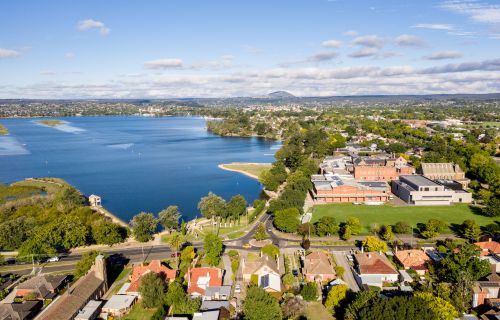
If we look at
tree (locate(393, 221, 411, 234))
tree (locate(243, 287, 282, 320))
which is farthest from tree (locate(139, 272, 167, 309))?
tree (locate(393, 221, 411, 234))

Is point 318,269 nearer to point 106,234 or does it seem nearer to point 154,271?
point 154,271

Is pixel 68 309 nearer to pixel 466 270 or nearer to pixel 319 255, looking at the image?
pixel 319 255

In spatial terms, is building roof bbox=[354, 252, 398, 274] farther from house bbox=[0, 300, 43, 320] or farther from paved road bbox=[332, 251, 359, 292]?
house bbox=[0, 300, 43, 320]

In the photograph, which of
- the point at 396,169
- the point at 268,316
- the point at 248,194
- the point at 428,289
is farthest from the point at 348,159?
the point at 268,316

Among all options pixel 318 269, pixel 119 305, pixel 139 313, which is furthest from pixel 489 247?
pixel 119 305

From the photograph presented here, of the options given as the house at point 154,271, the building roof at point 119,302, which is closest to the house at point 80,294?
the building roof at point 119,302

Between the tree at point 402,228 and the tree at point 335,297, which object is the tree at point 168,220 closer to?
the tree at point 335,297

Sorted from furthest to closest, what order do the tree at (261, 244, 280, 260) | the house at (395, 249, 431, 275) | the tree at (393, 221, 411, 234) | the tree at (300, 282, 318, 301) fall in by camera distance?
the tree at (393, 221, 411, 234), the tree at (261, 244, 280, 260), the house at (395, 249, 431, 275), the tree at (300, 282, 318, 301)
